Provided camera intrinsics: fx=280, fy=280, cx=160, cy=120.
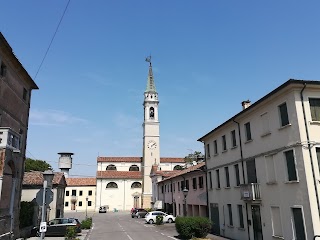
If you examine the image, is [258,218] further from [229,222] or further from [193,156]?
[193,156]

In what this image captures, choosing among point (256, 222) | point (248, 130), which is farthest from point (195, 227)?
point (248, 130)

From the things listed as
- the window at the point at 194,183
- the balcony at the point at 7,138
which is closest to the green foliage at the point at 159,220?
the window at the point at 194,183

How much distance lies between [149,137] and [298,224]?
5747 centimetres

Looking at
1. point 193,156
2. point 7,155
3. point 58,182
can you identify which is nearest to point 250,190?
point 7,155

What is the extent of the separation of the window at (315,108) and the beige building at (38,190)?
2316cm

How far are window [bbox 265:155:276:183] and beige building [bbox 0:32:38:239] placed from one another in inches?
610

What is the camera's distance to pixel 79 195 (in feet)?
242

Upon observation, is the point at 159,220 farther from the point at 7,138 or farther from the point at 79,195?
the point at 79,195

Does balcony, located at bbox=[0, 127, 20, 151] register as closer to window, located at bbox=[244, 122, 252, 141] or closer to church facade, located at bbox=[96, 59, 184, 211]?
window, located at bbox=[244, 122, 252, 141]

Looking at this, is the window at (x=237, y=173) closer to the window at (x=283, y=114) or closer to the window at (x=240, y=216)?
the window at (x=240, y=216)

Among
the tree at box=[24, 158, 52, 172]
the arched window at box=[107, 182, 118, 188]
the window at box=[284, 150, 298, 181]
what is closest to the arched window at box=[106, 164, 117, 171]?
the arched window at box=[107, 182, 118, 188]

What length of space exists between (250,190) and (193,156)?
50.1 metres

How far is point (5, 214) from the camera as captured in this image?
57.8 feet

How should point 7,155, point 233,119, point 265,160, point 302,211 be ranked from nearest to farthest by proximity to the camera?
point 302,211 < point 7,155 < point 265,160 < point 233,119
